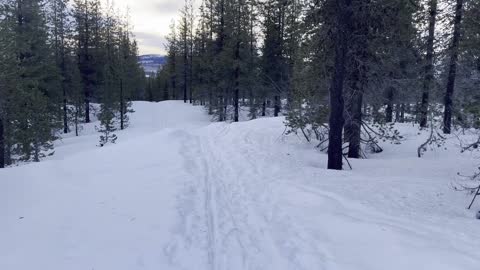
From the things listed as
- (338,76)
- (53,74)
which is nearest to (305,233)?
(338,76)

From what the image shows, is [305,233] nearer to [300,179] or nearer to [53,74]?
[300,179]

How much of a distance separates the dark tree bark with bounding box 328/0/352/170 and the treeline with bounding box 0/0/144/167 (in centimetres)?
1273

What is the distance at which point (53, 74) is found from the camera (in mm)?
25766

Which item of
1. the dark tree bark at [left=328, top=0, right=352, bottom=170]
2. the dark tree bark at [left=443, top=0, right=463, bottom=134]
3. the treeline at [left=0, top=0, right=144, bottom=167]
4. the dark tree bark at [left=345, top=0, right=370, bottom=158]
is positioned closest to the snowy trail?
the dark tree bark at [left=328, top=0, right=352, bottom=170]

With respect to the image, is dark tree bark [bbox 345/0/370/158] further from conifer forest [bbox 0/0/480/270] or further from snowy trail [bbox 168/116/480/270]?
snowy trail [bbox 168/116/480/270]

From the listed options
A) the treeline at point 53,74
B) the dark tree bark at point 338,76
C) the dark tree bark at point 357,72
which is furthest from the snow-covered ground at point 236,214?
the treeline at point 53,74

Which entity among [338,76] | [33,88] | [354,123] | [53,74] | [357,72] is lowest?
[354,123]

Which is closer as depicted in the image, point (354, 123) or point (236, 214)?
point (236, 214)

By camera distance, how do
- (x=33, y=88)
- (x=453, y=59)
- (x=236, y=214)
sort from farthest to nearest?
(x=33, y=88) → (x=453, y=59) → (x=236, y=214)

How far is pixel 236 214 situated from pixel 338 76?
5016 mm

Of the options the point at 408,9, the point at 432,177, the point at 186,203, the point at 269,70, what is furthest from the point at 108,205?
the point at 269,70

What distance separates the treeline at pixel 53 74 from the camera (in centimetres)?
1669

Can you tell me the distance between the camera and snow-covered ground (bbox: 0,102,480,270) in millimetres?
5031

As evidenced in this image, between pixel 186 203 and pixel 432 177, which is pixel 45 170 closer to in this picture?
pixel 186 203
